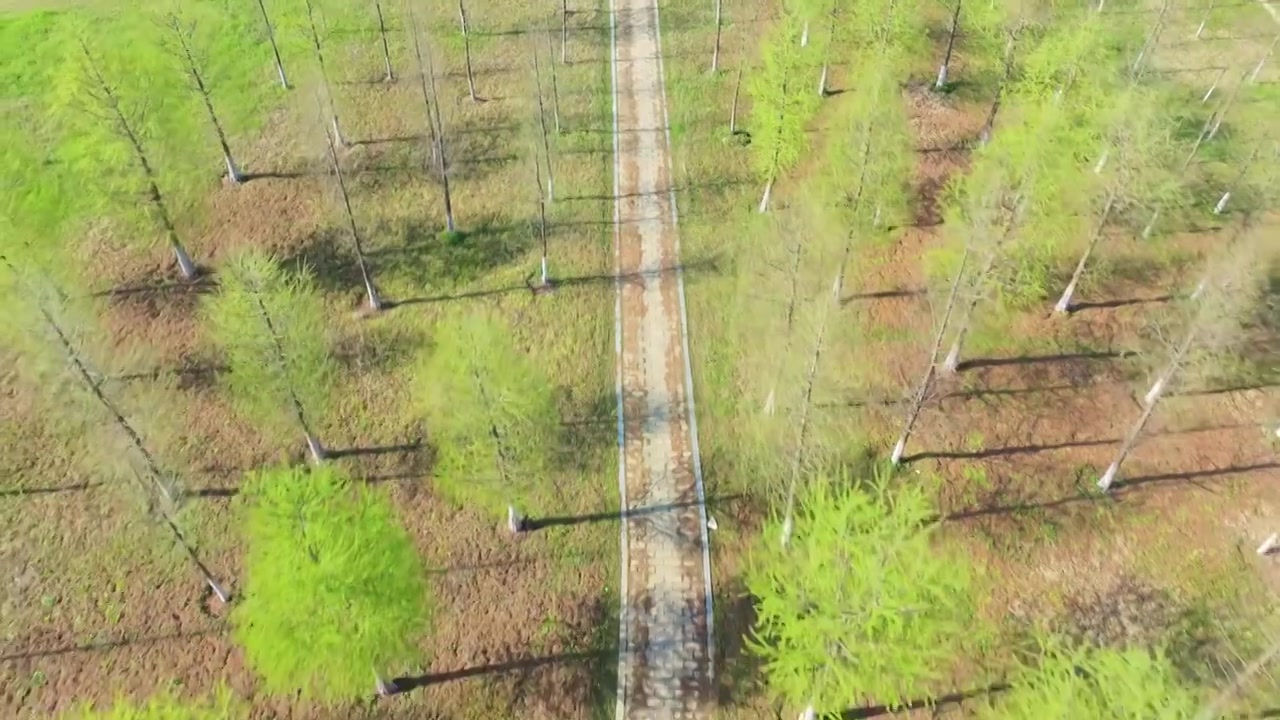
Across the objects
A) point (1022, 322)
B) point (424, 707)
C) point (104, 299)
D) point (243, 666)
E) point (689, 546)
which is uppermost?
point (104, 299)

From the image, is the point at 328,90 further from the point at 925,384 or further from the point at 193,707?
the point at 925,384

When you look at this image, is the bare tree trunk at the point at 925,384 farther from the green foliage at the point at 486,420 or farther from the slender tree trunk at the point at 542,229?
the slender tree trunk at the point at 542,229

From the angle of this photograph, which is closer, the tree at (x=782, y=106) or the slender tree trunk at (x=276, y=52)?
the tree at (x=782, y=106)

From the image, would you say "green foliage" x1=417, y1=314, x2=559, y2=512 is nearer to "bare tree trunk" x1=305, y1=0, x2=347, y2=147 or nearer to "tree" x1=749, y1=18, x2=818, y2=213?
"tree" x1=749, y1=18, x2=818, y2=213

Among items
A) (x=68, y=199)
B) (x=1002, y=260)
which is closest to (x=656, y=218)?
(x=1002, y=260)

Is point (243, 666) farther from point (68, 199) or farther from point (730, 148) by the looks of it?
point (730, 148)

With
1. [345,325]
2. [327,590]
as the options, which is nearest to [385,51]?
[345,325]

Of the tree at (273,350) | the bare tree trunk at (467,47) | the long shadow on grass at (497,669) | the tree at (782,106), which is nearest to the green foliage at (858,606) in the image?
the long shadow on grass at (497,669)
